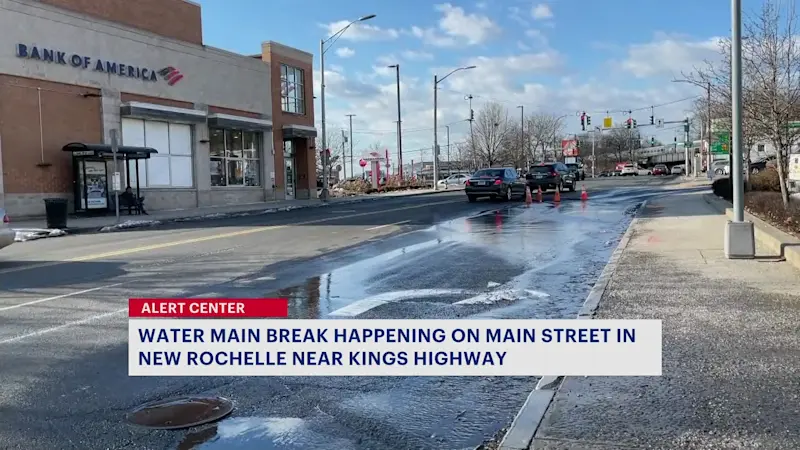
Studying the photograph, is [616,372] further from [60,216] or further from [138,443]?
[60,216]

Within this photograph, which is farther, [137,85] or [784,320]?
[137,85]

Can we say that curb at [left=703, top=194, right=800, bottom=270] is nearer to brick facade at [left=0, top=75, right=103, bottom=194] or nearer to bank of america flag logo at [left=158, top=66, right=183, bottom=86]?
brick facade at [left=0, top=75, right=103, bottom=194]

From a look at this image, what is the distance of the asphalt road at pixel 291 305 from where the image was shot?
439cm

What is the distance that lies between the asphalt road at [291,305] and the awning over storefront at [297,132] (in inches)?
839

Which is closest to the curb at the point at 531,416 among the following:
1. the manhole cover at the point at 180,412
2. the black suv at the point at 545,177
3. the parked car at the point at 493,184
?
the manhole cover at the point at 180,412

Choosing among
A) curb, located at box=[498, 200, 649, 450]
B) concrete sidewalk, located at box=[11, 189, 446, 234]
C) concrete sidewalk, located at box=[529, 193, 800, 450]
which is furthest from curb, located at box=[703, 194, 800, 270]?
concrete sidewalk, located at box=[11, 189, 446, 234]

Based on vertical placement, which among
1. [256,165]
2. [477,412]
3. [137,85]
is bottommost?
[477,412]

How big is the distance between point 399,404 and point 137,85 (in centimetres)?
2800

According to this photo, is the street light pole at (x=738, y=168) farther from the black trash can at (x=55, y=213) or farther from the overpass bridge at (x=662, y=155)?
the overpass bridge at (x=662, y=155)

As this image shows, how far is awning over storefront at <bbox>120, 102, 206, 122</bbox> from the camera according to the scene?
28359mm

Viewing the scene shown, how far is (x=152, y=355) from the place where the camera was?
553 cm

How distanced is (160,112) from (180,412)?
27183 mm

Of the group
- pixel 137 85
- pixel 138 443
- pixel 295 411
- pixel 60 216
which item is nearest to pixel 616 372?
pixel 295 411

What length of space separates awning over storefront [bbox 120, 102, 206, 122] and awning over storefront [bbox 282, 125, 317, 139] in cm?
745
